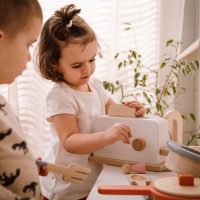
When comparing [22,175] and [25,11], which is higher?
[25,11]

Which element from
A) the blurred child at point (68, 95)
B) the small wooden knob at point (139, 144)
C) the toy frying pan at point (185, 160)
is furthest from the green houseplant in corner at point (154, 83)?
the toy frying pan at point (185, 160)

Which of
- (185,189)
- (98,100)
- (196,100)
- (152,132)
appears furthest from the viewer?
(196,100)

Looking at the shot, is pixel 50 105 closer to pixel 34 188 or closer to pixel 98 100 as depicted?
pixel 98 100

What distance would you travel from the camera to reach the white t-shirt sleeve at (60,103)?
1136 mm

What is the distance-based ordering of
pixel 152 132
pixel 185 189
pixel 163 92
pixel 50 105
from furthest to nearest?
pixel 163 92
pixel 50 105
pixel 152 132
pixel 185 189

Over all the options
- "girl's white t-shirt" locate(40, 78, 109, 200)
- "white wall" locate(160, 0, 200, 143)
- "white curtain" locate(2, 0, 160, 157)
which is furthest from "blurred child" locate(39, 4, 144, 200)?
"white wall" locate(160, 0, 200, 143)

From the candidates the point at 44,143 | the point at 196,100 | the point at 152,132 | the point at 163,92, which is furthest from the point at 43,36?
the point at 196,100

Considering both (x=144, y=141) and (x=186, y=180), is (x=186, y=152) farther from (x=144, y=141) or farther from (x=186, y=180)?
(x=144, y=141)

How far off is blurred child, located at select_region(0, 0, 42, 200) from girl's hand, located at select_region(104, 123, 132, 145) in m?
0.32

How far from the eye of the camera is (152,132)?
1020mm

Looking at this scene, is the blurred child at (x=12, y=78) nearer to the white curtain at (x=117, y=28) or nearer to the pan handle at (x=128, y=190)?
the pan handle at (x=128, y=190)

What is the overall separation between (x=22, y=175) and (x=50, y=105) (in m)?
0.49

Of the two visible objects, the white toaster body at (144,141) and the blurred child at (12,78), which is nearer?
the blurred child at (12,78)

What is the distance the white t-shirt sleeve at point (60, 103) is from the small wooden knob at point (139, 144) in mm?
208
